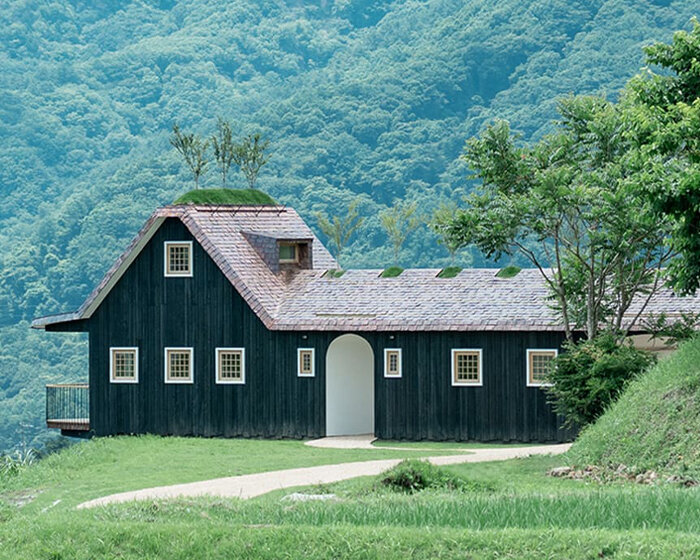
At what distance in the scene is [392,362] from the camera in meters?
32.6

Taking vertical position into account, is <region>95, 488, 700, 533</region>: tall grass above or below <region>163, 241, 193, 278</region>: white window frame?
below

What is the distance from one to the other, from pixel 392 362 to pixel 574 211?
5930 millimetres

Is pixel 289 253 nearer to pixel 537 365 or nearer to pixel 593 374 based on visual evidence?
pixel 537 365

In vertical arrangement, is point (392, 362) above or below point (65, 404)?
above

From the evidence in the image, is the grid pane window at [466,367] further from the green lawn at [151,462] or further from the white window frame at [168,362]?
the white window frame at [168,362]

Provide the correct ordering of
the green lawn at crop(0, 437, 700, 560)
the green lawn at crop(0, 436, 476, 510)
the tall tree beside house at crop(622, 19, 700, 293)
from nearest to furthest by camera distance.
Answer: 1. the green lawn at crop(0, 437, 700, 560)
2. the tall tree beside house at crop(622, 19, 700, 293)
3. the green lawn at crop(0, 436, 476, 510)

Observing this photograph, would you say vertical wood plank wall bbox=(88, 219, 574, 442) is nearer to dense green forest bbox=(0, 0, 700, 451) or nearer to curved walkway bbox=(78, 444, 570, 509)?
curved walkway bbox=(78, 444, 570, 509)

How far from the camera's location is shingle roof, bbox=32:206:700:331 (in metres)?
31.7

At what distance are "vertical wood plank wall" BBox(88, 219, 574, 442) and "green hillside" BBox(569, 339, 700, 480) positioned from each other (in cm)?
699

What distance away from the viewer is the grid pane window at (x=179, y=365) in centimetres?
3409

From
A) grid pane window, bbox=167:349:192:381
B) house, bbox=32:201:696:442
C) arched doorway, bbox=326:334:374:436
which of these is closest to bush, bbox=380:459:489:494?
house, bbox=32:201:696:442

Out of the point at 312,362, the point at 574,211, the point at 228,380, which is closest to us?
the point at 574,211

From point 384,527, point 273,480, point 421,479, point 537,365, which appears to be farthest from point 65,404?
point 384,527

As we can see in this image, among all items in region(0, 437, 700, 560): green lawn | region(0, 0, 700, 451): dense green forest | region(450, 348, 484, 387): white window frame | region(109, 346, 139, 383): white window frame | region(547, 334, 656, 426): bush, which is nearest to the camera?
region(0, 437, 700, 560): green lawn
